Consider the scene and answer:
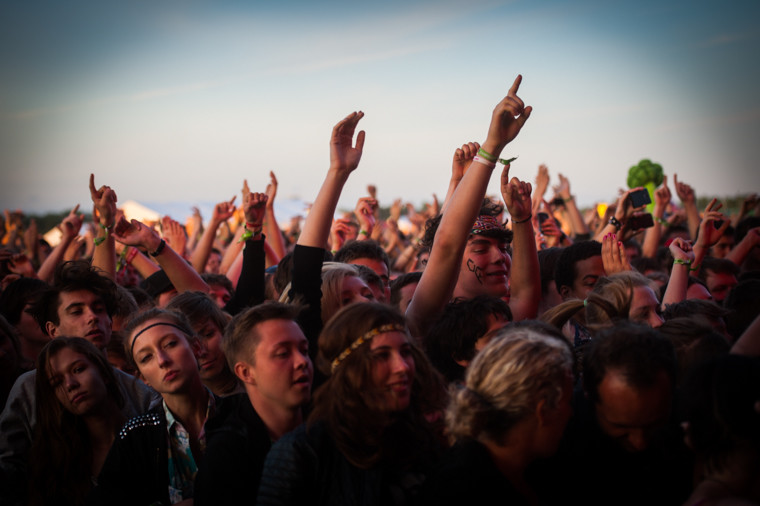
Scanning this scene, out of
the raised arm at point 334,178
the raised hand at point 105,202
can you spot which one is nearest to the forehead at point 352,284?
the raised arm at point 334,178

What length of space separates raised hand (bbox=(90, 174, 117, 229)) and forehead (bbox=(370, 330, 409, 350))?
3.34 metres

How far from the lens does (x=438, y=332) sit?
3182mm

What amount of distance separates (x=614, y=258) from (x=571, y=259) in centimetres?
37

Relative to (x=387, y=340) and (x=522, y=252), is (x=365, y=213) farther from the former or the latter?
(x=387, y=340)

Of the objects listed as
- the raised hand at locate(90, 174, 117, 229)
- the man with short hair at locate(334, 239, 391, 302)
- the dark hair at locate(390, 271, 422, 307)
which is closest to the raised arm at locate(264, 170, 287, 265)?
the raised hand at locate(90, 174, 117, 229)

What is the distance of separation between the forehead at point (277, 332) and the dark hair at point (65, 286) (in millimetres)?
2118

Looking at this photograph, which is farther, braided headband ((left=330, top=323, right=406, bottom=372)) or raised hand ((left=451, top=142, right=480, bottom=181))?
raised hand ((left=451, top=142, right=480, bottom=181))

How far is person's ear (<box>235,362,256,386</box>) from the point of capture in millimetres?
2739

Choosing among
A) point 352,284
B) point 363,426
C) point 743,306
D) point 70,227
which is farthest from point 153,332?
point 70,227

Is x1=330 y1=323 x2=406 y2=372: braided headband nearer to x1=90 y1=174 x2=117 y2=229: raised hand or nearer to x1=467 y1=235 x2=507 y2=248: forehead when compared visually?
x1=467 y1=235 x2=507 y2=248: forehead

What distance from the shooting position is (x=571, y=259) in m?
4.68

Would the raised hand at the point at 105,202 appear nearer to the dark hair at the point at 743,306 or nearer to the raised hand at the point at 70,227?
the raised hand at the point at 70,227

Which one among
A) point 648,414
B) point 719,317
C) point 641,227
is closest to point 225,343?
point 648,414

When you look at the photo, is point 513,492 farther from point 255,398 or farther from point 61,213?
point 61,213
